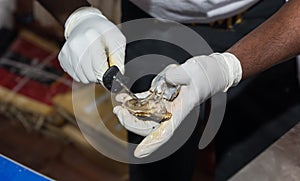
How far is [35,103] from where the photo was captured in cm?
174

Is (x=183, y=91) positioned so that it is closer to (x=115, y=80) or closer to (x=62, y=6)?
(x=115, y=80)

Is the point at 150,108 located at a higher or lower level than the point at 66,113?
higher

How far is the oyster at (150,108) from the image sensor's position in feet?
2.67

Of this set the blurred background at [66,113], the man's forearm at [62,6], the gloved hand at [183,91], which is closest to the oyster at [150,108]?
the gloved hand at [183,91]

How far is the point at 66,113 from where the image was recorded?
1.68 meters

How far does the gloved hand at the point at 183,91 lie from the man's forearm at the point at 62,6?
247mm

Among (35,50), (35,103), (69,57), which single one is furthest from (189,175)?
(35,50)

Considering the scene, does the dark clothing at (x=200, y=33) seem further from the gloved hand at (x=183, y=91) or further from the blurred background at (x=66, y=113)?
the gloved hand at (x=183, y=91)

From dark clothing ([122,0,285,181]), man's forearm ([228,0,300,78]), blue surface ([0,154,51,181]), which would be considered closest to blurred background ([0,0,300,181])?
dark clothing ([122,0,285,181])

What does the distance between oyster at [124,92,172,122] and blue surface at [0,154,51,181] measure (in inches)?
6.7

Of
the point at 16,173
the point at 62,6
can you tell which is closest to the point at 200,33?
the point at 62,6

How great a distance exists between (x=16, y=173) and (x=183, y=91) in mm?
276

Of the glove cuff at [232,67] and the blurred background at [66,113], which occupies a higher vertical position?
Result: the glove cuff at [232,67]

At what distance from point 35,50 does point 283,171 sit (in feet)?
3.99
